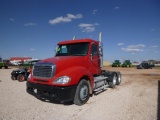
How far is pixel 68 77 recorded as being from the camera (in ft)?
20.7

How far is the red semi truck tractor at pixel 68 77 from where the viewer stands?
6.20 m

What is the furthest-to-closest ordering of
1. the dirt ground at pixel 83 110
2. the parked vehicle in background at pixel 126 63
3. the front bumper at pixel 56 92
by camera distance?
the parked vehicle in background at pixel 126 63 → the front bumper at pixel 56 92 → the dirt ground at pixel 83 110

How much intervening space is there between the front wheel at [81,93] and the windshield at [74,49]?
1703 mm

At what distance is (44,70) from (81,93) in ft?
5.95

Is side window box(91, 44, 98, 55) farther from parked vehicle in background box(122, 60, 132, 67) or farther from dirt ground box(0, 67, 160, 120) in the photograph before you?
parked vehicle in background box(122, 60, 132, 67)

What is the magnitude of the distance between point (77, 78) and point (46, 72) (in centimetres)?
129

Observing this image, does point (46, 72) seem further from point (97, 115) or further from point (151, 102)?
point (151, 102)

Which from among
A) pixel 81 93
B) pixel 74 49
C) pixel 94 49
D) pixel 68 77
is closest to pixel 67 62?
pixel 68 77

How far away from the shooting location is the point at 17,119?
5188 mm

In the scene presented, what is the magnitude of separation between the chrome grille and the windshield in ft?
6.41

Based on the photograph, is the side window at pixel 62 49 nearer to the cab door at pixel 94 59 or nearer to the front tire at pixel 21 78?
the cab door at pixel 94 59

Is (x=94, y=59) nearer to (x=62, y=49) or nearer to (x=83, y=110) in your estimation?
(x=62, y=49)

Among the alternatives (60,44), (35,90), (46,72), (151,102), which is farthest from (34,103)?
(151,102)

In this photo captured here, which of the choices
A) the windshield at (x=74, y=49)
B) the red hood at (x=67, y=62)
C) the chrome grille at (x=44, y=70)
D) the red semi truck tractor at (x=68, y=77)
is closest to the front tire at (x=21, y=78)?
the windshield at (x=74, y=49)
